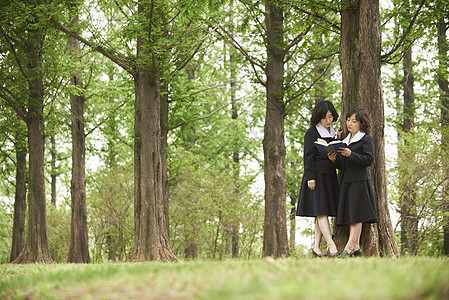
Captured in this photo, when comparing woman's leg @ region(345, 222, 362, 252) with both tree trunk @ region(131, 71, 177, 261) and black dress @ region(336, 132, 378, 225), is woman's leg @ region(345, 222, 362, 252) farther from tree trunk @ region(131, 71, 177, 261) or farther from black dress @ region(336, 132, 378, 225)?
tree trunk @ region(131, 71, 177, 261)

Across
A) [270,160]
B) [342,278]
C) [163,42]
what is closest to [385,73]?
[270,160]

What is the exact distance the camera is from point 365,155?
734 cm

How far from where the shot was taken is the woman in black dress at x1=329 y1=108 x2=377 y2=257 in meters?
7.36

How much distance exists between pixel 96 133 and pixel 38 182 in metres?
10.6

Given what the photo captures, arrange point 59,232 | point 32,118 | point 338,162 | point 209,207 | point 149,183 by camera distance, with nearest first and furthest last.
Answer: point 338,162 → point 149,183 → point 32,118 → point 209,207 → point 59,232

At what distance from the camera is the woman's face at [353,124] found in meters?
7.59

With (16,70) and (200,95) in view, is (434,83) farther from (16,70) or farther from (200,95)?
(16,70)

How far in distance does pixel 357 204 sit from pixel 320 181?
0.66m

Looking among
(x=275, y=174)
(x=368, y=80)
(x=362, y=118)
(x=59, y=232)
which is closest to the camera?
(x=362, y=118)

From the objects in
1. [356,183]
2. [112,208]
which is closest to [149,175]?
[356,183]

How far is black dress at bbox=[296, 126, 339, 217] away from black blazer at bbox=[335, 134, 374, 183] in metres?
0.26

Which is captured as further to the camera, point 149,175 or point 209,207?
point 209,207

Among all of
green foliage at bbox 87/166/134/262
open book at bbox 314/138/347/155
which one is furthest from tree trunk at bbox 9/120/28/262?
open book at bbox 314/138/347/155

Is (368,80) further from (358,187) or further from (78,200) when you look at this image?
(78,200)
